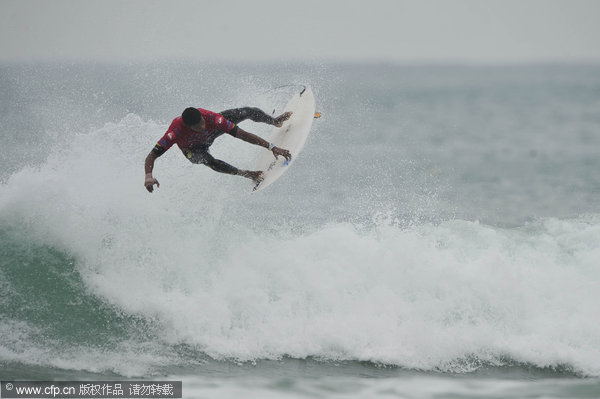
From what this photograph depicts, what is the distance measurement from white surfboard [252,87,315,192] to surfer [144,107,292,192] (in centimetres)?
18

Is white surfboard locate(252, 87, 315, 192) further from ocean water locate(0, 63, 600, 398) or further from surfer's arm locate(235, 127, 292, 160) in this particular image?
ocean water locate(0, 63, 600, 398)

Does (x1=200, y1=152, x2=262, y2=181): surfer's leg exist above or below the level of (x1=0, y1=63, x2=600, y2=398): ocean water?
above

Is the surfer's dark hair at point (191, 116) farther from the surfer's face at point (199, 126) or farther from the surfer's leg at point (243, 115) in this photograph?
the surfer's leg at point (243, 115)

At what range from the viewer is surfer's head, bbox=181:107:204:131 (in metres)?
7.54

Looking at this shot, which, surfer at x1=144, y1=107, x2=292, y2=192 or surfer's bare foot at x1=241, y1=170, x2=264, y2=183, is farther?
surfer's bare foot at x1=241, y1=170, x2=264, y2=183

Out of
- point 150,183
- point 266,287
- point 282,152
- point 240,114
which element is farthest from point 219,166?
point 266,287

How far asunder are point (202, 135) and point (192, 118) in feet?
1.37

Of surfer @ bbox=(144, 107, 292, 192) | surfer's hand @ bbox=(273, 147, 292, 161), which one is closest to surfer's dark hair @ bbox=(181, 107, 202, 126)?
surfer @ bbox=(144, 107, 292, 192)

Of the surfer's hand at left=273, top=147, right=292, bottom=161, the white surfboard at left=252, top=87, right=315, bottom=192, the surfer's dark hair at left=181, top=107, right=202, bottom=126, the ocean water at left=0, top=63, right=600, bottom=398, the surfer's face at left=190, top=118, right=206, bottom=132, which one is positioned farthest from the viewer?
the white surfboard at left=252, top=87, right=315, bottom=192

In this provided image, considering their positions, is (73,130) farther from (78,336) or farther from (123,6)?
(123,6)

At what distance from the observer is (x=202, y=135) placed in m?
7.95

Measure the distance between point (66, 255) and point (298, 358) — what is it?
371 centimetres

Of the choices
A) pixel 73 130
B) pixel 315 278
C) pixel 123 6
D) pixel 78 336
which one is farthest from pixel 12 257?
pixel 123 6

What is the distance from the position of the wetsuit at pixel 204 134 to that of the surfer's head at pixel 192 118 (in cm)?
12
